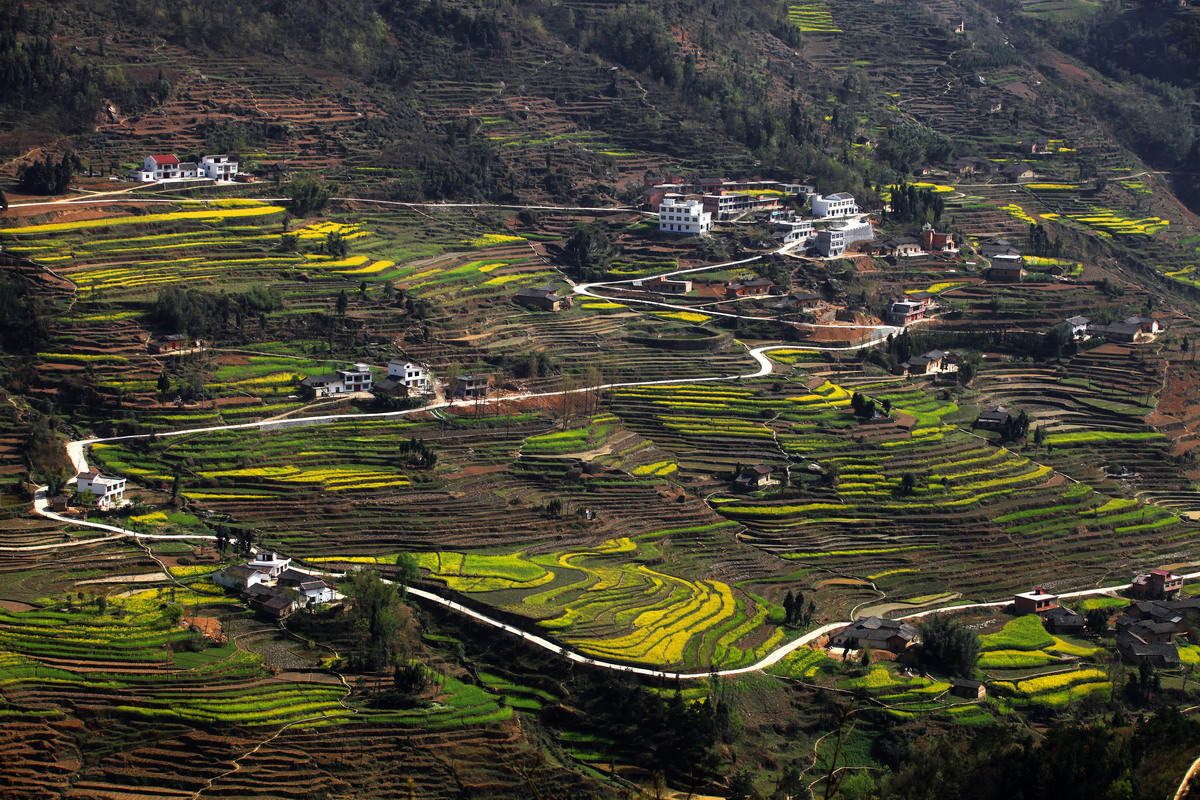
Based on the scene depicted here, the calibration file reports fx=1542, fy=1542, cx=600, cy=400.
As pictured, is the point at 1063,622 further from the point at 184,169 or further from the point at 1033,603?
the point at 184,169

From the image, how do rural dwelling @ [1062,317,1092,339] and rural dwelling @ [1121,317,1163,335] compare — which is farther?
rural dwelling @ [1121,317,1163,335]


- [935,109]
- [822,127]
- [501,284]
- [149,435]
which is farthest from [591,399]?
[935,109]

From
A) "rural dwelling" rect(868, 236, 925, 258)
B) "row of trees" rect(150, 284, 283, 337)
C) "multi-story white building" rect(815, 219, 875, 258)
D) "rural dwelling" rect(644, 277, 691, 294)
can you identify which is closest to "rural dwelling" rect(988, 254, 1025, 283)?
"rural dwelling" rect(868, 236, 925, 258)

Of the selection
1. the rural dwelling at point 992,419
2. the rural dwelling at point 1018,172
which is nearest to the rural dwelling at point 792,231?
the rural dwelling at point 992,419

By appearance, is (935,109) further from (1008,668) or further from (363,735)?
(363,735)

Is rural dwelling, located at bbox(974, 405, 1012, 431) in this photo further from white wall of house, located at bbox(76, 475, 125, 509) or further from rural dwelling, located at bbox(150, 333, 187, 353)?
white wall of house, located at bbox(76, 475, 125, 509)

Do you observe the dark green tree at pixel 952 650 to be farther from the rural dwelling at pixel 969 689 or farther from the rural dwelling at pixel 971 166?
the rural dwelling at pixel 971 166
